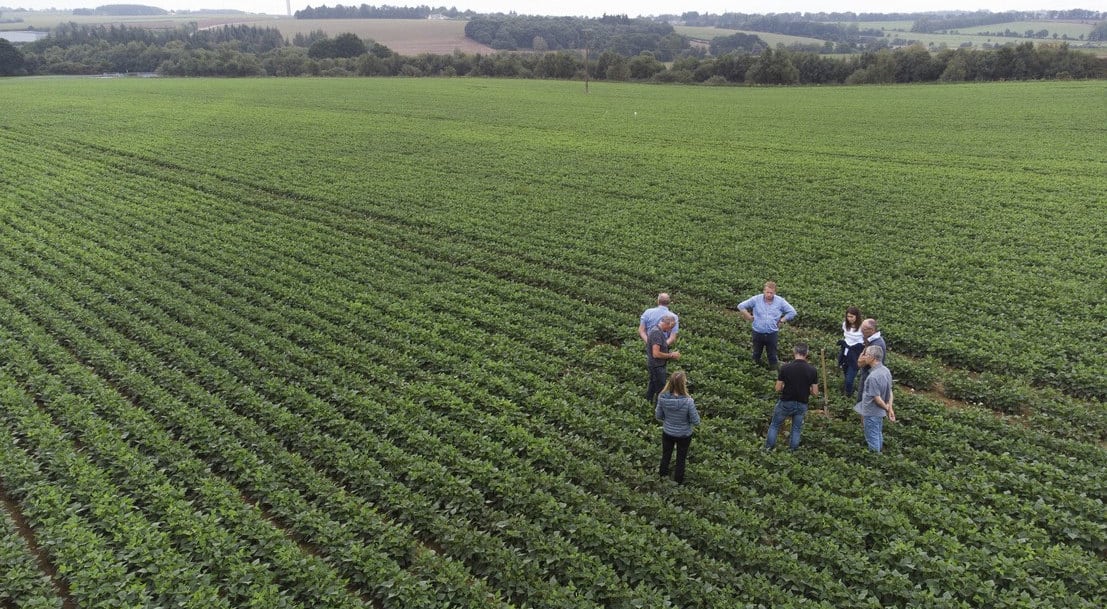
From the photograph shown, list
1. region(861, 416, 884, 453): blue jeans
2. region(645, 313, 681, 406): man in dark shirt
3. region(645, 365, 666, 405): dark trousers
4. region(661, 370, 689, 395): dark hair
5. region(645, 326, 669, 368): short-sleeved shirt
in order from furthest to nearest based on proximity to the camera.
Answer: region(645, 365, 666, 405): dark trousers
region(645, 326, 669, 368): short-sleeved shirt
region(645, 313, 681, 406): man in dark shirt
region(861, 416, 884, 453): blue jeans
region(661, 370, 689, 395): dark hair

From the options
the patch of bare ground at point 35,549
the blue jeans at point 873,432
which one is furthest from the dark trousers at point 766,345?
the patch of bare ground at point 35,549

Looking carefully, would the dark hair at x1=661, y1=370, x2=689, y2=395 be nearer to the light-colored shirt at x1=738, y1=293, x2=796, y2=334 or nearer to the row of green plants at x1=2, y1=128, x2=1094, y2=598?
the row of green plants at x1=2, y1=128, x2=1094, y2=598

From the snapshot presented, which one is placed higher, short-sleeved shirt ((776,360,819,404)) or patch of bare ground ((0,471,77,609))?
short-sleeved shirt ((776,360,819,404))

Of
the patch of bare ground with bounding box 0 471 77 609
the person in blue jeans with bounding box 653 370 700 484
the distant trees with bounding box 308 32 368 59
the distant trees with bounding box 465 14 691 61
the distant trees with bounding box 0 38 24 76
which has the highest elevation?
the distant trees with bounding box 465 14 691 61

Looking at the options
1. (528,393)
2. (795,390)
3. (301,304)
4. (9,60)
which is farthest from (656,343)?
(9,60)

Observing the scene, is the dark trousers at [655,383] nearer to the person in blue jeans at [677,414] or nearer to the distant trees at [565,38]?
the person in blue jeans at [677,414]

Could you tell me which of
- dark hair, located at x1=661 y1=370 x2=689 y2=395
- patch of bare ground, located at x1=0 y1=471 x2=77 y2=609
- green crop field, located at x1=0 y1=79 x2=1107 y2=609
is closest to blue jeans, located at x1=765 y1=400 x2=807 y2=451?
green crop field, located at x1=0 y1=79 x2=1107 y2=609
